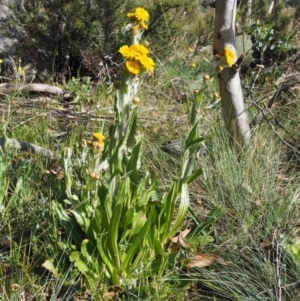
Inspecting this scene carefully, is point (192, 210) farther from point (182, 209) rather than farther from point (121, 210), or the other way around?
point (121, 210)

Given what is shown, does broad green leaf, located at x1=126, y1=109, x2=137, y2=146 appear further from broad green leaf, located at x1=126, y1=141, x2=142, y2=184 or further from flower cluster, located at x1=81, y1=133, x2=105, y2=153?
flower cluster, located at x1=81, y1=133, x2=105, y2=153

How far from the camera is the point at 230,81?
3.04 metres

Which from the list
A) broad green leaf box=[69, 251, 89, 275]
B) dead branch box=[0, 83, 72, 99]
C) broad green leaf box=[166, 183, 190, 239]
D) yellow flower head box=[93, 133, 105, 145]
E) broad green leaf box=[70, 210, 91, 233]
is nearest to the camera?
yellow flower head box=[93, 133, 105, 145]

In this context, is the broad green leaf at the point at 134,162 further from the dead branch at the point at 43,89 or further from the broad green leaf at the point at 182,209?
the dead branch at the point at 43,89

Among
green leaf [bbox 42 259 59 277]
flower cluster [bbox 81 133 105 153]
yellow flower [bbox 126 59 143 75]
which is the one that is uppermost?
yellow flower [bbox 126 59 143 75]

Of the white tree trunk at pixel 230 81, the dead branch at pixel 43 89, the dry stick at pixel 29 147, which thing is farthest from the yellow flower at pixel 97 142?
the dead branch at pixel 43 89

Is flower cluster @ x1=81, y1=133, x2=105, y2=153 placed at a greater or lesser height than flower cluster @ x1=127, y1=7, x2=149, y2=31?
lesser

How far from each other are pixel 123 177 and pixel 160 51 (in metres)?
3.63

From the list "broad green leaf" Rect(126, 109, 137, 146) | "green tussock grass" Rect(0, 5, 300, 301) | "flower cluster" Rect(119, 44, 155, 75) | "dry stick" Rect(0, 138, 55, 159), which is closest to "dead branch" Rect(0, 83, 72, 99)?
"green tussock grass" Rect(0, 5, 300, 301)

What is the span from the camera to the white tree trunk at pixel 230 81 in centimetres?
296

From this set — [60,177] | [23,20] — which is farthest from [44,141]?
[23,20]

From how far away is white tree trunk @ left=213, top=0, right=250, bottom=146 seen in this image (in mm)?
2961

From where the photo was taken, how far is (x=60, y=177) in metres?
2.66

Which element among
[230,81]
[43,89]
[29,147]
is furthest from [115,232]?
[43,89]
